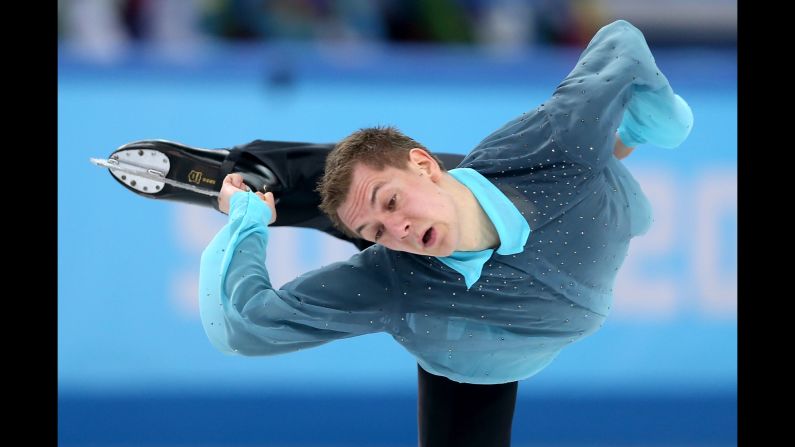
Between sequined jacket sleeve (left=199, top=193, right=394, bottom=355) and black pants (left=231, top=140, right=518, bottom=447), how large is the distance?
1.46 ft

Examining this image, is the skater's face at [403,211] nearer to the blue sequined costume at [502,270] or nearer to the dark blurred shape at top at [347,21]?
the blue sequined costume at [502,270]

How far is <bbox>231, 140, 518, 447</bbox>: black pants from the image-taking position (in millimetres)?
2912

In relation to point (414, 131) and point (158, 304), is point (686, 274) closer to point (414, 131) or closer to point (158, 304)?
point (414, 131)

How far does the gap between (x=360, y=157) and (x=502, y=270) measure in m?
0.51

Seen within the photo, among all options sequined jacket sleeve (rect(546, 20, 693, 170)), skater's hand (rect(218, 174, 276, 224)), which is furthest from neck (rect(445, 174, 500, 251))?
skater's hand (rect(218, 174, 276, 224))

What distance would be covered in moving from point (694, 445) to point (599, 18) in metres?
2.65

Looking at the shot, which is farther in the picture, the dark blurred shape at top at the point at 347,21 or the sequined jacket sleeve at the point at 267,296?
the dark blurred shape at top at the point at 347,21

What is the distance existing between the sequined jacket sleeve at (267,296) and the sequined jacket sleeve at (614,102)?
0.68m

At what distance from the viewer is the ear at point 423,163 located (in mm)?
2496

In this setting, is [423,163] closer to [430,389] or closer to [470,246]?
[470,246]

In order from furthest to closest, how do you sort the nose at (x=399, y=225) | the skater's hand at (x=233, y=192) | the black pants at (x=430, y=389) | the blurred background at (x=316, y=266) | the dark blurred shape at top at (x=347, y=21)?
1. the dark blurred shape at top at (x=347, y=21)
2. the blurred background at (x=316, y=266)
3. the black pants at (x=430, y=389)
4. the skater's hand at (x=233, y=192)
5. the nose at (x=399, y=225)

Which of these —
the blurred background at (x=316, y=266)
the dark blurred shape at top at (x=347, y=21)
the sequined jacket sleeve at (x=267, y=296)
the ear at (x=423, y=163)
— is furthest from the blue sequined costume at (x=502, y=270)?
the dark blurred shape at top at (x=347, y=21)

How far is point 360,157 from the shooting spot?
2.48m

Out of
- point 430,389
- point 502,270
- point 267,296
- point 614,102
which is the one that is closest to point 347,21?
point 614,102
